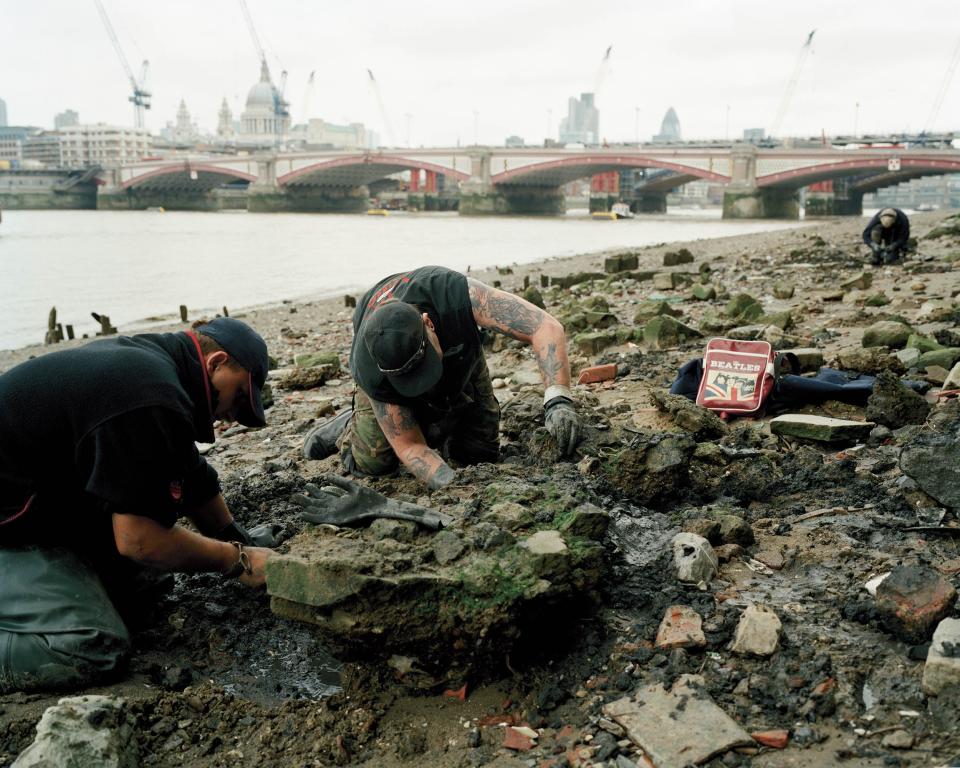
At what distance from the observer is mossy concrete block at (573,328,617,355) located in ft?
23.2

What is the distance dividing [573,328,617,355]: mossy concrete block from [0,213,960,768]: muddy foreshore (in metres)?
2.12

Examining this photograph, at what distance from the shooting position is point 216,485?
11.0 feet

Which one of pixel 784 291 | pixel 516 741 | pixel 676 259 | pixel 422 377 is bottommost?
pixel 516 741

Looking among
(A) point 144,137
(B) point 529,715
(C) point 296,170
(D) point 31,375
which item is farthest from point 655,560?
(A) point 144,137

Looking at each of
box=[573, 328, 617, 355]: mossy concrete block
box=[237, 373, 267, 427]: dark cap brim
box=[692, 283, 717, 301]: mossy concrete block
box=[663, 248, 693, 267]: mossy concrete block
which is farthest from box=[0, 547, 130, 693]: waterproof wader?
box=[663, 248, 693, 267]: mossy concrete block

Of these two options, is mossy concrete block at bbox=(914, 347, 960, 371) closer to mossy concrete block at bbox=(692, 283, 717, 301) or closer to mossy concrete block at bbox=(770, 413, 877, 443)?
mossy concrete block at bbox=(770, 413, 877, 443)

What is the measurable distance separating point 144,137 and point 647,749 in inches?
5733

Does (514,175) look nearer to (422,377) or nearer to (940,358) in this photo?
(940,358)

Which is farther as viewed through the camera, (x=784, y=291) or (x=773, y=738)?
(x=784, y=291)

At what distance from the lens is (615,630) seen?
285cm

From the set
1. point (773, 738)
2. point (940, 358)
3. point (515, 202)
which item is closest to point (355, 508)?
point (773, 738)

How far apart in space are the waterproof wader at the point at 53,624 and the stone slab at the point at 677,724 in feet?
5.18

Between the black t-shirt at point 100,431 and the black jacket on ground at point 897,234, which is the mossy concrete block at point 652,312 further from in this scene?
the black t-shirt at point 100,431

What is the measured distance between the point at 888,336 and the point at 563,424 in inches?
117
